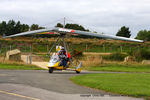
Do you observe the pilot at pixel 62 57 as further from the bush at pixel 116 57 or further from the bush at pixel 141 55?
the bush at pixel 141 55

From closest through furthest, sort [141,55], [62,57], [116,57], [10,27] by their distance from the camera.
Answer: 1. [62,57]
2. [141,55]
3. [116,57]
4. [10,27]

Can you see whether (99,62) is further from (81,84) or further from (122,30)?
(122,30)

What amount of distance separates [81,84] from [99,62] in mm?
19477

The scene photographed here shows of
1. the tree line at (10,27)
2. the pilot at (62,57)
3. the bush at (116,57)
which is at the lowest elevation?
the bush at (116,57)

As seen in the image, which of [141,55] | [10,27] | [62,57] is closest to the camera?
[62,57]

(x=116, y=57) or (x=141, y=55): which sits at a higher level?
(x=141, y=55)

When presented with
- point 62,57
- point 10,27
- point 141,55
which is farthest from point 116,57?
point 10,27

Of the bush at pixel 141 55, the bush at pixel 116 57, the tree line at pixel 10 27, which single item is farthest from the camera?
the tree line at pixel 10 27

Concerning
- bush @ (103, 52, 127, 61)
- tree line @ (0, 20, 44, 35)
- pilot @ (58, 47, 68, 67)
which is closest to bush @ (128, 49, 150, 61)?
bush @ (103, 52, 127, 61)

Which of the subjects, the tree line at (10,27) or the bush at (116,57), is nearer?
the bush at (116,57)

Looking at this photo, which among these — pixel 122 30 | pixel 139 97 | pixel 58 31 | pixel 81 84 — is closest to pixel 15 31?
pixel 122 30

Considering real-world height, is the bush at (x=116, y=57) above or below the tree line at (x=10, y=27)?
below

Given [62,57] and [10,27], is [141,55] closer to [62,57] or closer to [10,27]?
[62,57]

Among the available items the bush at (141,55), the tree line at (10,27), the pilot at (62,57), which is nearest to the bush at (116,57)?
the bush at (141,55)
